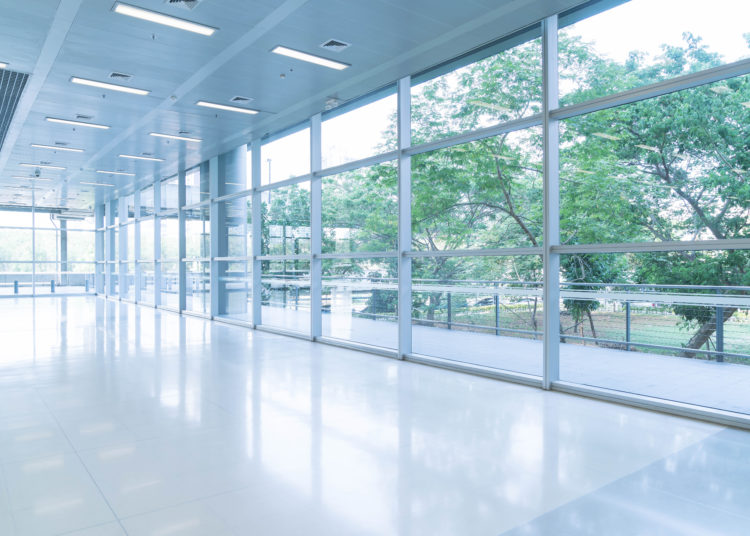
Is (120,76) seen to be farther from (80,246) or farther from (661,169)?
(80,246)

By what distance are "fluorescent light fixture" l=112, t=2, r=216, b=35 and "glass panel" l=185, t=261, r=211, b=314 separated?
Answer: 8.45 m

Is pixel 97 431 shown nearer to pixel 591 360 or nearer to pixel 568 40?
pixel 591 360

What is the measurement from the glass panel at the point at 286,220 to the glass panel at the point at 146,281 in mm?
8126

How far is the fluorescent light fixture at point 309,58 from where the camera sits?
6582 mm

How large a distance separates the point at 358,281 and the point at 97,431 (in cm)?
668

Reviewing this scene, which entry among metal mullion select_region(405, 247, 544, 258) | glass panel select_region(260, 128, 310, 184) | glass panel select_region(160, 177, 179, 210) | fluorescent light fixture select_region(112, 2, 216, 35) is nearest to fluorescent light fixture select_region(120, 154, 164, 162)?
glass panel select_region(160, 177, 179, 210)

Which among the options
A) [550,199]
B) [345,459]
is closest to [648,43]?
[550,199]

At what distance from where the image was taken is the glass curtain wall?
258 inches

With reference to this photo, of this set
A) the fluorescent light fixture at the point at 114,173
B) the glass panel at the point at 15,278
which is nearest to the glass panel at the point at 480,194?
the fluorescent light fixture at the point at 114,173

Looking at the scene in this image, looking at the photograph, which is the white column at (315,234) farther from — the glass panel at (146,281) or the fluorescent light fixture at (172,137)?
the glass panel at (146,281)

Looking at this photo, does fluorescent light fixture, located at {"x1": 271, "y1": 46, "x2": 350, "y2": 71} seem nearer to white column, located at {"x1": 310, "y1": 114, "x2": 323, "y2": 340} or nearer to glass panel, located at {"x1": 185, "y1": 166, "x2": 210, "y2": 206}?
white column, located at {"x1": 310, "y1": 114, "x2": 323, "y2": 340}

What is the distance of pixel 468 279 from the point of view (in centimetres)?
1010

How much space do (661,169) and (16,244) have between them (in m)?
24.5

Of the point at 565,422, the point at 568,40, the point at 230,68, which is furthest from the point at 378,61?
the point at 565,422
